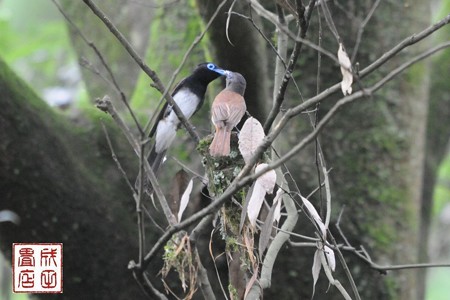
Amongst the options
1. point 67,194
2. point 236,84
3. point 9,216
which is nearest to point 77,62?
point 67,194

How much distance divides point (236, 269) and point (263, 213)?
0.40 m


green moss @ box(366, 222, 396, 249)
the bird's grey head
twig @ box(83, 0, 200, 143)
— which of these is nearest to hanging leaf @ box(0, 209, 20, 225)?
the bird's grey head

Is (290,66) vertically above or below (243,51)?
below

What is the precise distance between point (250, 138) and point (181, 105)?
1446 mm

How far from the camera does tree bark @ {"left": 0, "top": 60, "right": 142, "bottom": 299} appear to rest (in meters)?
3.29

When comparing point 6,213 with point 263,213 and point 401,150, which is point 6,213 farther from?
point 401,150

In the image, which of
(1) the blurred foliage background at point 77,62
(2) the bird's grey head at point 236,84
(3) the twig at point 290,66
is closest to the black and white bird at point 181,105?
(1) the blurred foliage background at point 77,62

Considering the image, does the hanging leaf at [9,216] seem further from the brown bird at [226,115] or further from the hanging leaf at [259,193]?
the hanging leaf at [259,193]

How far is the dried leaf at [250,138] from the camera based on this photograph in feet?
6.84

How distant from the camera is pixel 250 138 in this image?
6.93ft

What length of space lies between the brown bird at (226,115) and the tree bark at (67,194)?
0.96 meters

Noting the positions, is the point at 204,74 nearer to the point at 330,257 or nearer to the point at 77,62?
the point at 330,257

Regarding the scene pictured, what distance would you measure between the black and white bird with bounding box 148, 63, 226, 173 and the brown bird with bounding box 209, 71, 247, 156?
65 cm

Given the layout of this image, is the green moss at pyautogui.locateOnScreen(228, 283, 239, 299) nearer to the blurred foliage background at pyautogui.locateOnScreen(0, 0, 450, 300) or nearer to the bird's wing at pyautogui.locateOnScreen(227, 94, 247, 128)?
the bird's wing at pyautogui.locateOnScreen(227, 94, 247, 128)
